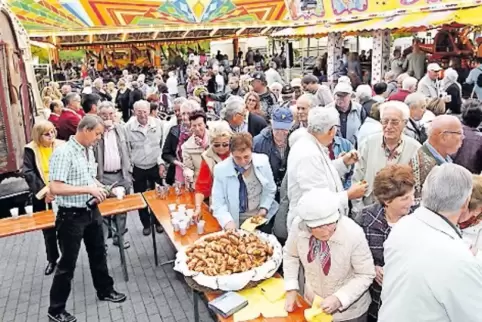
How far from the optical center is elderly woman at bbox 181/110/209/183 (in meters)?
4.41

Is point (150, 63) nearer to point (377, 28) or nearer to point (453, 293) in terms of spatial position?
point (377, 28)

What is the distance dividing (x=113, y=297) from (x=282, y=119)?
224 cm

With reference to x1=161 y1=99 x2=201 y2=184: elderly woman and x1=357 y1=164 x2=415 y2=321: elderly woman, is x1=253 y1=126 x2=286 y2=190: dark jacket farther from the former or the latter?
x1=357 y1=164 x2=415 y2=321: elderly woman

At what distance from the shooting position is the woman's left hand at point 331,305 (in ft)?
7.52

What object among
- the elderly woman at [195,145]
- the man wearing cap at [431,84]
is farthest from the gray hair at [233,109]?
the man wearing cap at [431,84]

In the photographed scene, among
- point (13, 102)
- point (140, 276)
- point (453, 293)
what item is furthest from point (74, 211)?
point (13, 102)

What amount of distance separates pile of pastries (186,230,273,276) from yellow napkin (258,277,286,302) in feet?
0.41

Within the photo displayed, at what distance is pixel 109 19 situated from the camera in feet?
60.3

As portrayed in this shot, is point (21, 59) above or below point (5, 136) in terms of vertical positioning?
above

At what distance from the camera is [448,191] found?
6.08ft

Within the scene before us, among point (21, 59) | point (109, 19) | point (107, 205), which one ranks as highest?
point (109, 19)

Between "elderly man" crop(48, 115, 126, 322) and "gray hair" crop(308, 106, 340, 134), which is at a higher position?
"gray hair" crop(308, 106, 340, 134)

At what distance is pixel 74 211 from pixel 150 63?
921 inches

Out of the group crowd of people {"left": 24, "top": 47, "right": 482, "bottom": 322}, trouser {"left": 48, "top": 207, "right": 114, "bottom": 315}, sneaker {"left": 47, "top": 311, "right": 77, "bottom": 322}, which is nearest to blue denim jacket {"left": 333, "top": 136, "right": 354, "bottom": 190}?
crowd of people {"left": 24, "top": 47, "right": 482, "bottom": 322}
